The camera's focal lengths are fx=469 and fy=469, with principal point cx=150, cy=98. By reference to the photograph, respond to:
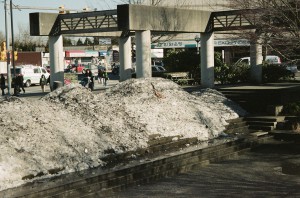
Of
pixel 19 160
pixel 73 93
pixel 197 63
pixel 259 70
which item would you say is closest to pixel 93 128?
pixel 73 93

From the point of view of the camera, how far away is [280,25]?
1466 cm

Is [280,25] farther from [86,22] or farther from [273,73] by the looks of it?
[273,73]

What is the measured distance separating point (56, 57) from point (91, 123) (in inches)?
521

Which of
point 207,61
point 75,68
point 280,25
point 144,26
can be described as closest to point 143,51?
point 144,26

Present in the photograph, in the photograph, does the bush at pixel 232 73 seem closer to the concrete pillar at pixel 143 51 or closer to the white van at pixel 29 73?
the concrete pillar at pixel 143 51

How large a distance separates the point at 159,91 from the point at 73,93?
10.4 feet

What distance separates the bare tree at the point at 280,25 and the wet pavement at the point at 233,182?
11.3 ft

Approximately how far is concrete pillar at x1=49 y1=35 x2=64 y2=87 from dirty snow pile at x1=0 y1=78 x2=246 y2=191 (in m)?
10.1

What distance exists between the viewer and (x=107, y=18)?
23.4 metres

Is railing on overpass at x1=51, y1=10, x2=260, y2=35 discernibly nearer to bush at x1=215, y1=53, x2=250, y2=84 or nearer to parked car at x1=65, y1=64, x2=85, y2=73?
bush at x1=215, y1=53, x2=250, y2=84

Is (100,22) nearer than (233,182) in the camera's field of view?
No

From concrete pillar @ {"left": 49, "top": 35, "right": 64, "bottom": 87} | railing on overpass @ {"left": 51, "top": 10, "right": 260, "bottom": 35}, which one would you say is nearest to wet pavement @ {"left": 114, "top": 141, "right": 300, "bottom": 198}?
railing on overpass @ {"left": 51, "top": 10, "right": 260, "bottom": 35}

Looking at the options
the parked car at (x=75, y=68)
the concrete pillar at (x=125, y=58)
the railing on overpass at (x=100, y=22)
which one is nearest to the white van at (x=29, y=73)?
the concrete pillar at (x=125, y=58)

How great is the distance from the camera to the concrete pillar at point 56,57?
25062mm
